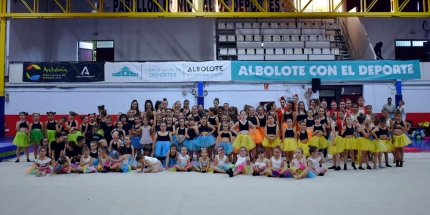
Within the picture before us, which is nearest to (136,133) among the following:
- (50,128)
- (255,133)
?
(50,128)

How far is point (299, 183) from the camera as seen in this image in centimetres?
567

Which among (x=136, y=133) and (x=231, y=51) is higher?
(x=231, y=51)

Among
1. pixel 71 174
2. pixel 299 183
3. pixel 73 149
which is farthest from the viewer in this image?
pixel 73 149

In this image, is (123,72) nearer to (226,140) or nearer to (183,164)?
(226,140)

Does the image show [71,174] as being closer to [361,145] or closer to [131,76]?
[361,145]

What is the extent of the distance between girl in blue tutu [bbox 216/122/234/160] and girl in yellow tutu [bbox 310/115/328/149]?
1.84 m

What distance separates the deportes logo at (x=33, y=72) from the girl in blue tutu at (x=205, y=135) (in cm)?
928

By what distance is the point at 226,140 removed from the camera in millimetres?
7879

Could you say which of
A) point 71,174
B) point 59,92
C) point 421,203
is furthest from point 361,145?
point 59,92

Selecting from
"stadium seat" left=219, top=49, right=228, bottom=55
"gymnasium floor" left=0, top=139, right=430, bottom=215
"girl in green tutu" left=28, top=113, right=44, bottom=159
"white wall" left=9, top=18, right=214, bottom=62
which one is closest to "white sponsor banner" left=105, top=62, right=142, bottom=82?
"white wall" left=9, top=18, right=214, bottom=62

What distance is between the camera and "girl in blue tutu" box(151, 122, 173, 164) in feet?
25.5

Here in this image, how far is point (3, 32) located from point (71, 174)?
9.70 metres

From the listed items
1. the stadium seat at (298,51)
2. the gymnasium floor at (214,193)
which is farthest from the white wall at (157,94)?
the gymnasium floor at (214,193)

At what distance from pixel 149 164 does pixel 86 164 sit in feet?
4.45
